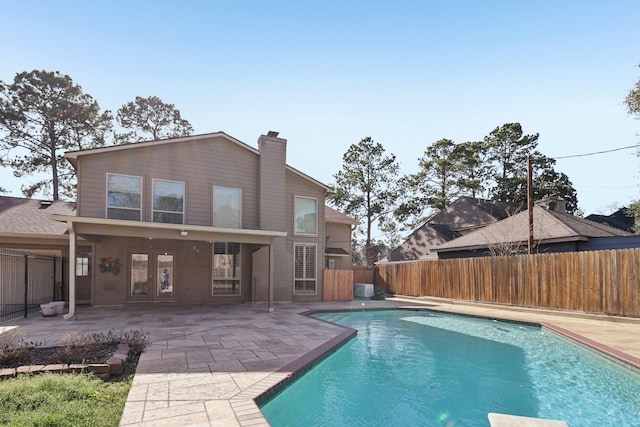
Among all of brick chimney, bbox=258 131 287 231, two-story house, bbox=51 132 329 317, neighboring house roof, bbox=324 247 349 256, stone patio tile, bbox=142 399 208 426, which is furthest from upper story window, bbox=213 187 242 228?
stone patio tile, bbox=142 399 208 426

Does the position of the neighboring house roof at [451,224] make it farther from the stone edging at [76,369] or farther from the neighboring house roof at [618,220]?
the stone edging at [76,369]

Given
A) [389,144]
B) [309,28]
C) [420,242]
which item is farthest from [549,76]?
[389,144]

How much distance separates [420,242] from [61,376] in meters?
24.0

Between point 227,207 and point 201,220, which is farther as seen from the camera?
point 227,207

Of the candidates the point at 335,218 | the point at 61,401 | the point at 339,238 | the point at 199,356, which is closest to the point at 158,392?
the point at 61,401

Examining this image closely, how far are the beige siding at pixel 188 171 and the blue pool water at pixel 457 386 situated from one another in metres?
7.43

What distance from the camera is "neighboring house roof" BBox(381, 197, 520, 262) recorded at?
2477cm

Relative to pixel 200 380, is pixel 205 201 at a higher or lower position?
higher

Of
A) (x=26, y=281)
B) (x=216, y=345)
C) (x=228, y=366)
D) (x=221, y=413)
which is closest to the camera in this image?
(x=221, y=413)

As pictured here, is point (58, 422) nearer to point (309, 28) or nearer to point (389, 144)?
point (309, 28)

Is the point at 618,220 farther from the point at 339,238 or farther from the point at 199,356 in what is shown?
the point at 199,356

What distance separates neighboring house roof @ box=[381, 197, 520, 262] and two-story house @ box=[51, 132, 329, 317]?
40.7 ft

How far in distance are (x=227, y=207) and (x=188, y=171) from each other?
1827 millimetres

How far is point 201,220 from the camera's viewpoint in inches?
513
